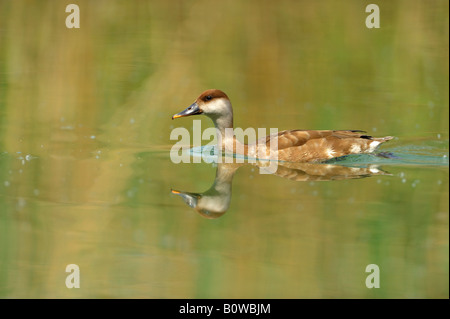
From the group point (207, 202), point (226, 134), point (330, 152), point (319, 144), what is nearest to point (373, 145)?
point (330, 152)

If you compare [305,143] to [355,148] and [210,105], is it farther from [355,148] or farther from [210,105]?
[210,105]

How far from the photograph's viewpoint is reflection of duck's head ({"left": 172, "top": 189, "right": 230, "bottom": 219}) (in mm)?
8750

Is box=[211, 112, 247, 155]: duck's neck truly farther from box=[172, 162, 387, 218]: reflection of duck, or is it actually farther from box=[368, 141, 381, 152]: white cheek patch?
box=[368, 141, 381, 152]: white cheek patch

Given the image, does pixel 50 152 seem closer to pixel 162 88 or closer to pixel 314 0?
pixel 162 88

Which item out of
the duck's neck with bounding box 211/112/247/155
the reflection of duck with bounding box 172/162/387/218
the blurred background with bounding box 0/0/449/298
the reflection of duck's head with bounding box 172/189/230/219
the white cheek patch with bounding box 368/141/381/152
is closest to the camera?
the blurred background with bounding box 0/0/449/298

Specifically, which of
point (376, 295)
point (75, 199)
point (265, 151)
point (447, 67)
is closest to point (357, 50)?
point (447, 67)

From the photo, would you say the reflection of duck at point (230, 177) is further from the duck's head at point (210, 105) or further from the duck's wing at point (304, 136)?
the duck's head at point (210, 105)

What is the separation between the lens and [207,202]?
9.14 metres

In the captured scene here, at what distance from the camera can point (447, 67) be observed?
54.7 ft

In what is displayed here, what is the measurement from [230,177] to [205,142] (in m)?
2.58

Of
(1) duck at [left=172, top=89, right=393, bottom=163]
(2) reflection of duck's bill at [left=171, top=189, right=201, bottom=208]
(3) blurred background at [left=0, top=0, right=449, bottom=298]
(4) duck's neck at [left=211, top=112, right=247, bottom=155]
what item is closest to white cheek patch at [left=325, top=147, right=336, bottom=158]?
(1) duck at [left=172, top=89, right=393, bottom=163]

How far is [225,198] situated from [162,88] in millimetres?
6282

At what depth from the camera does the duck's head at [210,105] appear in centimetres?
1175

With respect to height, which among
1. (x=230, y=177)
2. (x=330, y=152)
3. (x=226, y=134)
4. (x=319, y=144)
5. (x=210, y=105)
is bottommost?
(x=230, y=177)
